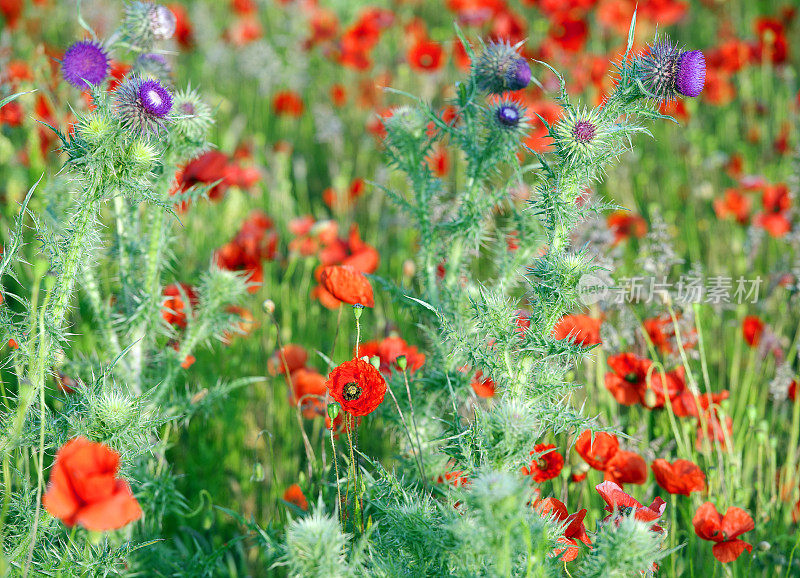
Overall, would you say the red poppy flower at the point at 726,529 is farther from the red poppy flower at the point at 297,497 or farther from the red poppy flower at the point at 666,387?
the red poppy flower at the point at 297,497

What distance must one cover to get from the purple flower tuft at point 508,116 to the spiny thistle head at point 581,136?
0.19 m

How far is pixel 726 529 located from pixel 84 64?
1.74 meters

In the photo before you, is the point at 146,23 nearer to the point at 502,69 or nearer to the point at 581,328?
the point at 502,69

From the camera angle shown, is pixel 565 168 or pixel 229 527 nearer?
pixel 565 168

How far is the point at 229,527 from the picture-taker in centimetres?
200

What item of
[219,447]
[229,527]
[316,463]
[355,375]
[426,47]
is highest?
[426,47]

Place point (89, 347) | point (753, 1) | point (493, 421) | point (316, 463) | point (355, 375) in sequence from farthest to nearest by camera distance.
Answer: point (753, 1), point (89, 347), point (316, 463), point (355, 375), point (493, 421)

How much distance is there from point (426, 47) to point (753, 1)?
3.49 meters

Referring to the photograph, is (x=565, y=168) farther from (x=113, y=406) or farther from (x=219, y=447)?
(x=219, y=447)

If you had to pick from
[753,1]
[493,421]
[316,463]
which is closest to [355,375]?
[493,421]

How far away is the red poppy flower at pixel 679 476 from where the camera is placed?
1.55 m

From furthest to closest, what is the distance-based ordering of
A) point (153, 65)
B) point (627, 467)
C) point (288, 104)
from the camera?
point (288, 104) → point (153, 65) → point (627, 467)

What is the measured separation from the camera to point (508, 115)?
1.56 m

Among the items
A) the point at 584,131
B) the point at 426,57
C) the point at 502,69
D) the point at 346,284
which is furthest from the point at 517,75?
the point at 426,57
